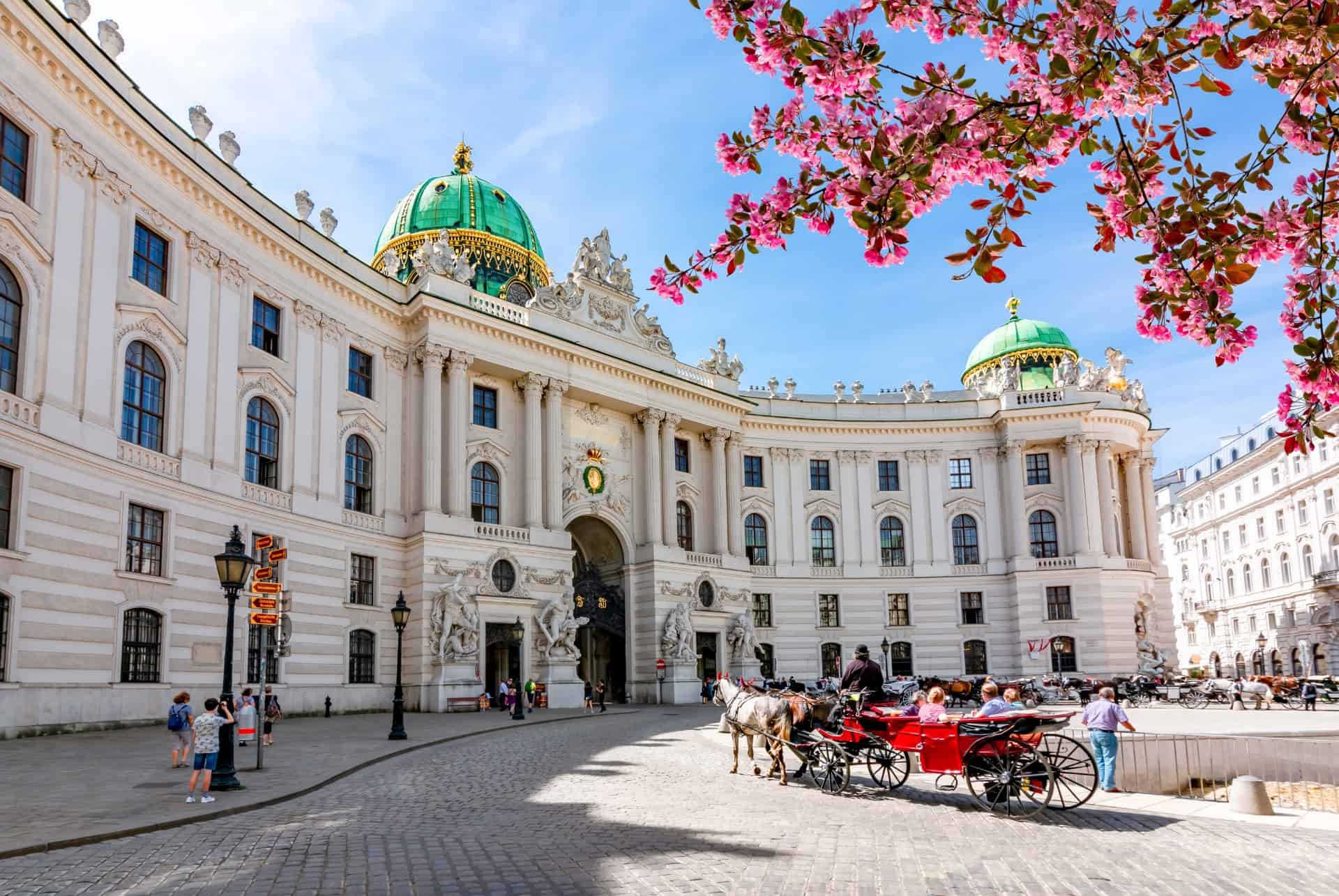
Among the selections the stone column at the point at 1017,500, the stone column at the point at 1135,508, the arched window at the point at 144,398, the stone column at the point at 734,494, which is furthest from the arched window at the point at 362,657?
the stone column at the point at 1135,508

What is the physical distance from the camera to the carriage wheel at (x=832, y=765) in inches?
578

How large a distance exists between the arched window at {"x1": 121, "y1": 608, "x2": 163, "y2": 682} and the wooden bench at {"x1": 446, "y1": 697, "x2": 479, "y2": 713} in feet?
36.9

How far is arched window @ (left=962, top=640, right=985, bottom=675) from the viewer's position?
55594mm

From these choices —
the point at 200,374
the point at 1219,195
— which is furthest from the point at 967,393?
the point at 1219,195

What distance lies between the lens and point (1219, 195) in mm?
6160

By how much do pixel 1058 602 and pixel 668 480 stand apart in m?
22.6

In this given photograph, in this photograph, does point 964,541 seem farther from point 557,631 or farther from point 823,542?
point 557,631

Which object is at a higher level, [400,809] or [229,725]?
[229,725]

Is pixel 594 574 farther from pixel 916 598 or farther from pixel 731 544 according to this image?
pixel 916 598

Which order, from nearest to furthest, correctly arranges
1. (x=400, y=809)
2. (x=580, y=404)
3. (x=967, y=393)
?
1. (x=400, y=809)
2. (x=580, y=404)
3. (x=967, y=393)

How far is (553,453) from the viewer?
4350cm

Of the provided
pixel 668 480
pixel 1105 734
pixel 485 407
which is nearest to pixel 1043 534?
pixel 668 480

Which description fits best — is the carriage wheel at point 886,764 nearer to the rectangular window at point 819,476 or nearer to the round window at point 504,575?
the round window at point 504,575

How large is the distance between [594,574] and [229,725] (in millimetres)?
31937
